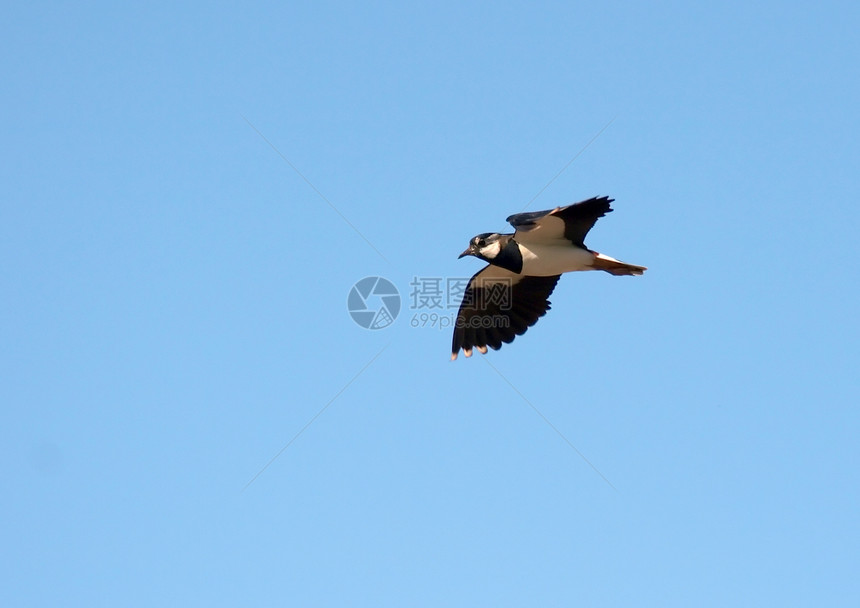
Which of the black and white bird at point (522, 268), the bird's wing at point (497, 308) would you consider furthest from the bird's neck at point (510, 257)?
the bird's wing at point (497, 308)

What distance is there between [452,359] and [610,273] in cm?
280

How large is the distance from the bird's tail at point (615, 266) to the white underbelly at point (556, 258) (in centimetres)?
9

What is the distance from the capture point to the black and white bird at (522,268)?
12.7 m

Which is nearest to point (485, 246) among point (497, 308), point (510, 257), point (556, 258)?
point (510, 257)

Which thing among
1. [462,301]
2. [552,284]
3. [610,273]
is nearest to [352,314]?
[462,301]

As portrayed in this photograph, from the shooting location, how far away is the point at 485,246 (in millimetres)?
13367

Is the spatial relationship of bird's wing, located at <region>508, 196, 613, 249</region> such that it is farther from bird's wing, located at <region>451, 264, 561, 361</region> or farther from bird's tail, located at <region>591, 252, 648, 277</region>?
bird's wing, located at <region>451, 264, 561, 361</region>

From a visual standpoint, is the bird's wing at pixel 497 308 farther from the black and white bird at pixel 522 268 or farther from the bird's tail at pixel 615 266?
the bird's tail at pixel 615 266

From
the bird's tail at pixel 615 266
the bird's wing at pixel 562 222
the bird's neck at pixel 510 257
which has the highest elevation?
the bird's neck at pixel 510 257

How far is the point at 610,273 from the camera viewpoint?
13.6 meters

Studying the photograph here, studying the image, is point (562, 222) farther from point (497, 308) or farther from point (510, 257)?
point (497, 308)

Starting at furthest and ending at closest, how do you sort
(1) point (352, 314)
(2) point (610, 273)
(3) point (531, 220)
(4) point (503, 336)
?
(1) point (352, 314) → (4) point (503, 336) → (2) point (610, 273) → (3) point (531, 220)

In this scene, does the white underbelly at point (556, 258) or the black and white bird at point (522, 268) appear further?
the white underbelly at point (556, 258)

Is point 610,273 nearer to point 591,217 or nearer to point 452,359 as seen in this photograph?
point 591,217
